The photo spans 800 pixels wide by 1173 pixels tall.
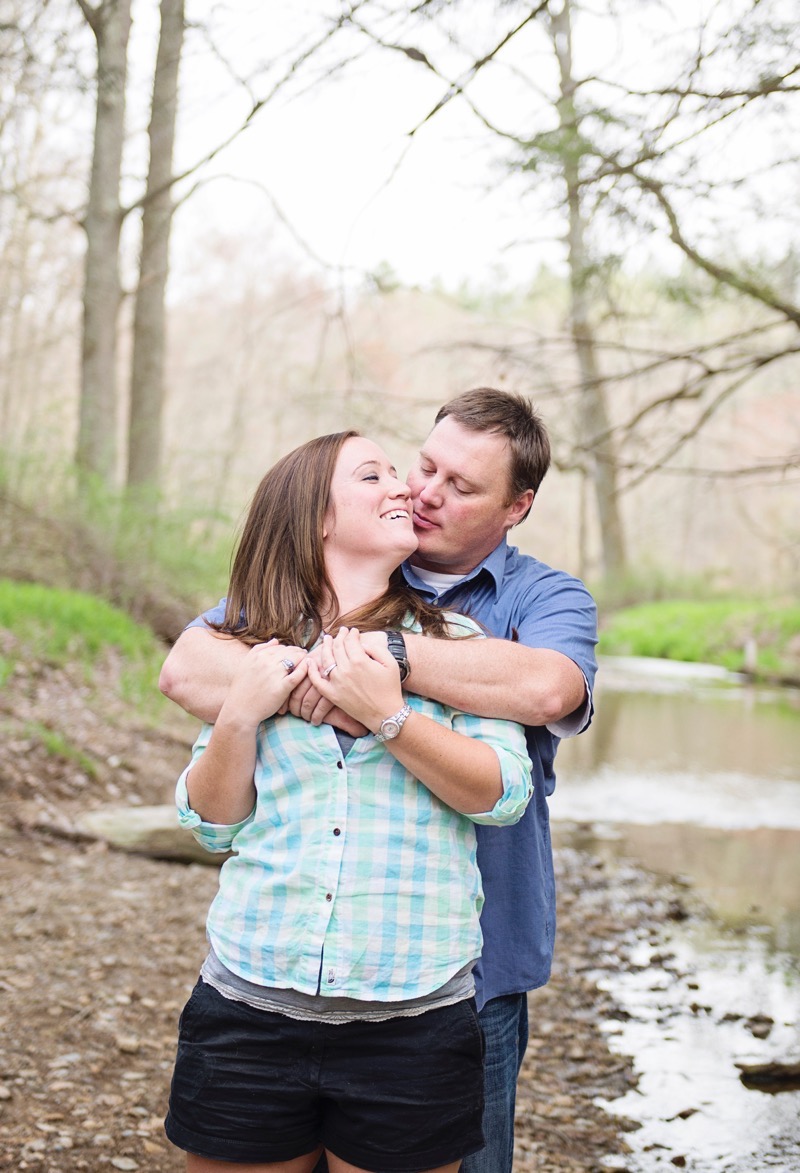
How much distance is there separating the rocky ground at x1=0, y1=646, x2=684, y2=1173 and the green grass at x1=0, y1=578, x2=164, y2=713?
29.8 inches

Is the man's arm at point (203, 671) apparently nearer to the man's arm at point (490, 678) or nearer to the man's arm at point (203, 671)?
the man's arm at point (203, 671)

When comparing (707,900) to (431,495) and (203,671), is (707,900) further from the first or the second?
(203,671)

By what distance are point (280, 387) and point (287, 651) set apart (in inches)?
884

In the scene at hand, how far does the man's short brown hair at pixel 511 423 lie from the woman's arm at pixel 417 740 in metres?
0.75

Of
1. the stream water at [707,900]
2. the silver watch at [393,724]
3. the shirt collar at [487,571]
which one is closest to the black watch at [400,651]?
the silver watch at [393,724]

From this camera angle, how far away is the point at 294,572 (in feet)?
7.18

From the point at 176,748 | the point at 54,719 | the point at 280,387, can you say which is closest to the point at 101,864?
the point at 54,719

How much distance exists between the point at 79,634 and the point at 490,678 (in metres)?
7.47

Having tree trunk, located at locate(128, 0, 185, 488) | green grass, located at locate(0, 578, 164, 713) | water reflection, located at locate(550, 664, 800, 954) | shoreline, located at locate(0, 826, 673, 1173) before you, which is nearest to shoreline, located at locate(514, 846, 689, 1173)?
shoreline, located at locate(0, 826, 673, 1173)

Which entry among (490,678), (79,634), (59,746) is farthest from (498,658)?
(79,634)

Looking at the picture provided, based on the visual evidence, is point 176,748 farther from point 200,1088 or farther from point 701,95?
point 200,1088

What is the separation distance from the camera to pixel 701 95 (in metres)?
4.41

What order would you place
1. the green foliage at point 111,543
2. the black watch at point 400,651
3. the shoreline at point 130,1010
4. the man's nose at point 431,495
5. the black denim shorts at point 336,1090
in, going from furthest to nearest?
1. the green foliage at point 111,543
2. the shoreline at point 130,1010
3. the man's nose at point 431,495
4. the black watch at point 400,651
5. the black denim shorts at point 336,1090

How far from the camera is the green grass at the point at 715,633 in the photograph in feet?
55.0
